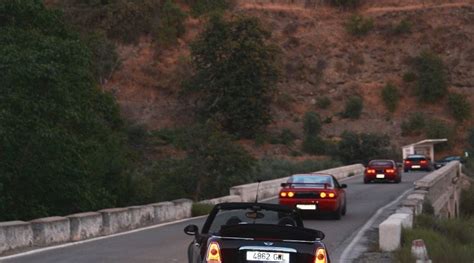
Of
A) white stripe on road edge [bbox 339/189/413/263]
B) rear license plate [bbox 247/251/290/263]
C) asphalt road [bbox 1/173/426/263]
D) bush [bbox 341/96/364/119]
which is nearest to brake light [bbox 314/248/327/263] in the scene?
rear license plate [bbox 247/251/290/263]

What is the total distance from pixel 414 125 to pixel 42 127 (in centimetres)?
6247

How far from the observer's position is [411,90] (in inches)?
3568

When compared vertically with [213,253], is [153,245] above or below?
below

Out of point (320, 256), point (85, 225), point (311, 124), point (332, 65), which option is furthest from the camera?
point (332, 65)

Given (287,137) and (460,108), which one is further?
(460,108)

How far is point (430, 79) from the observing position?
87.9 m

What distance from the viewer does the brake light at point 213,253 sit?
9344 mm

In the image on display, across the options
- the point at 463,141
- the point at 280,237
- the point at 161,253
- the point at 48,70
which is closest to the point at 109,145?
the point at 48,70

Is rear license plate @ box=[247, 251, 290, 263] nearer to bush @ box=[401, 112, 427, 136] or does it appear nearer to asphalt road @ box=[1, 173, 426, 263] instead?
asphalt road @ box=[1, 173, 426, 263]

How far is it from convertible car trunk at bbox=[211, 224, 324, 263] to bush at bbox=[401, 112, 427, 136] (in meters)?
75.7

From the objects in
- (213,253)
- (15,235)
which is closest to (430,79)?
(15,235)

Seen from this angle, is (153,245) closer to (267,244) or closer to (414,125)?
(267,244)

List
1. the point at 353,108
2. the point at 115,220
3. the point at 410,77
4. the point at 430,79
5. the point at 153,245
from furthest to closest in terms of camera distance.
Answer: the point at 410,77, the point at 430,79, the point at 353,108, the point at 115,220, the point at 153,245

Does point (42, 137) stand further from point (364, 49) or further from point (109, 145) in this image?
point (364, 49)
